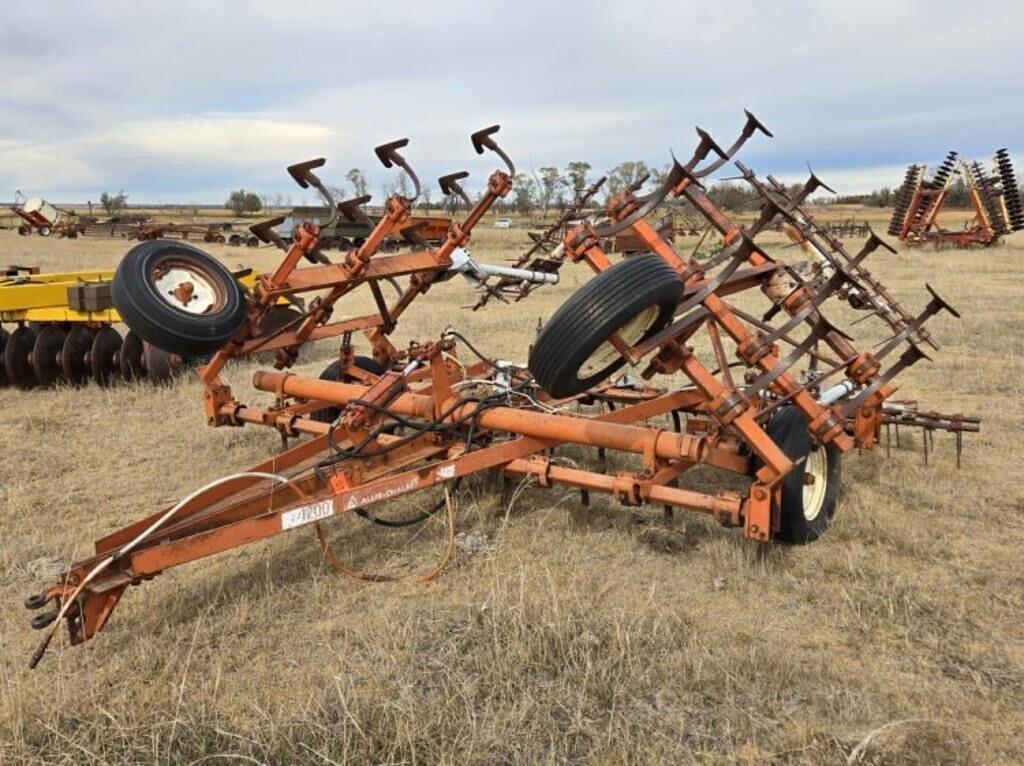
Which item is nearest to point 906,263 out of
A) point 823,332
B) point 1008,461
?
point 1008,461

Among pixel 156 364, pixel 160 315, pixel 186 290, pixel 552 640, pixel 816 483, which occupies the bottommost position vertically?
pixel 552 640

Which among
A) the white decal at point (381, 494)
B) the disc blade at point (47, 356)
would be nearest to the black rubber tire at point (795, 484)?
the white decal at point (381, 494)

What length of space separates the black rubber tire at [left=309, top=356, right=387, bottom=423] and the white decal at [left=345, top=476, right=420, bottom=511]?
2292mm

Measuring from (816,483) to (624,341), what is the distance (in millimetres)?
1800

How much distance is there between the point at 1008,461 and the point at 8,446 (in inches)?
296

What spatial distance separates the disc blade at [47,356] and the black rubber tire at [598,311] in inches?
279

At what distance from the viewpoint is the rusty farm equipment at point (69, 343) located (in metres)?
8.28

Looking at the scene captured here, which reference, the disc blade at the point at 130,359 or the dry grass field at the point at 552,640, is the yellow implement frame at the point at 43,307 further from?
the dry grass field at the point at 552,640

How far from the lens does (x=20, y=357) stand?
8.52m

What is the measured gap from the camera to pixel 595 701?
2.81 m

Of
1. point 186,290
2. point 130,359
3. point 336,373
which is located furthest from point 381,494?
point 130,359

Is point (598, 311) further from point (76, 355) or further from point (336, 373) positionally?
point (76, 355)

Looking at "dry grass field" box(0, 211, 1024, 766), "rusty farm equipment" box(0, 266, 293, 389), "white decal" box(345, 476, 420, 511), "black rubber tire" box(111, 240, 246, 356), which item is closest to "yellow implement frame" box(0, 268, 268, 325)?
"rusty farm equipment" box(0, 266, 293, 389)

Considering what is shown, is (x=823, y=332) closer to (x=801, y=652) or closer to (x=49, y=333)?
(x=801, y=652)
